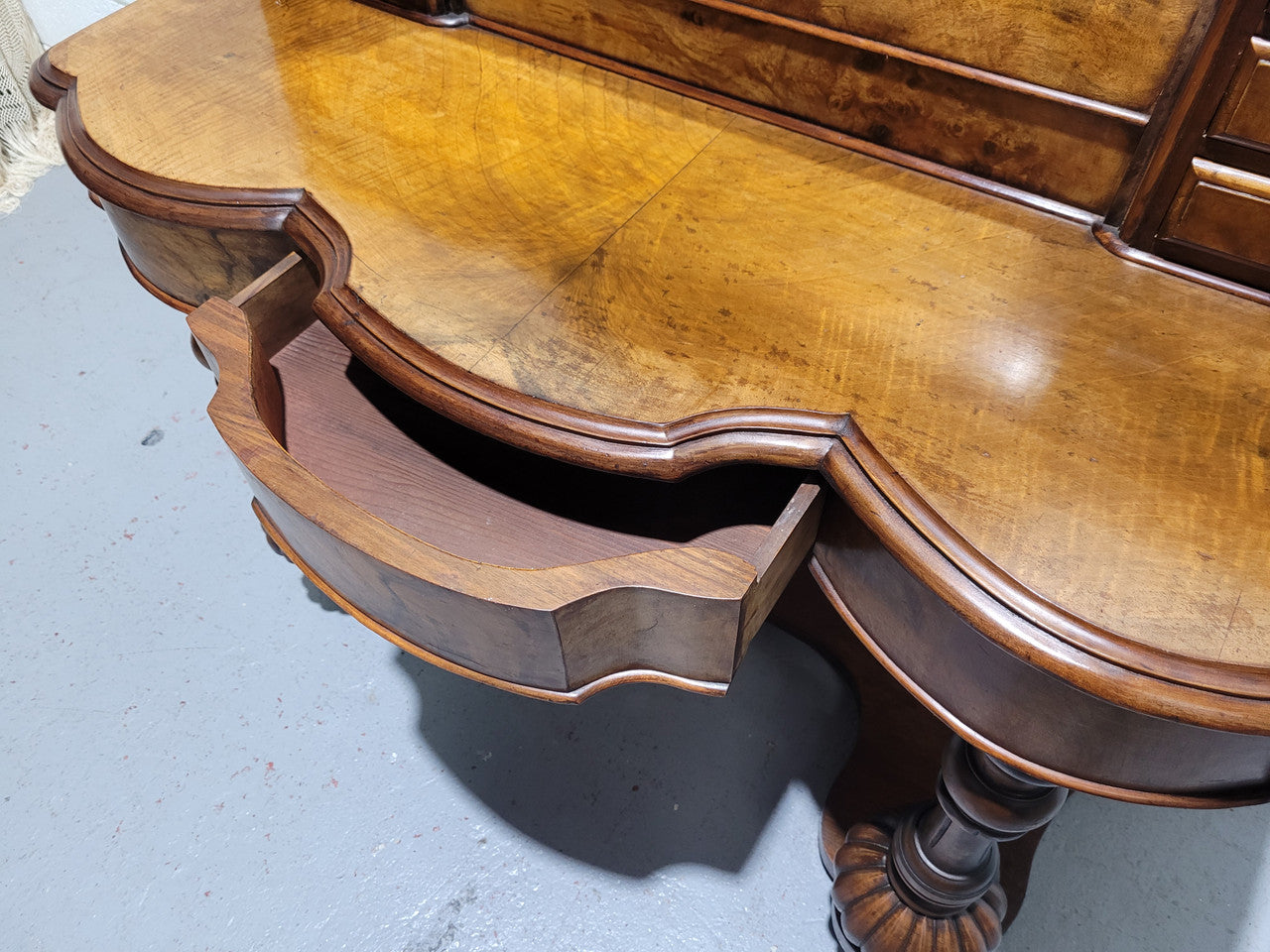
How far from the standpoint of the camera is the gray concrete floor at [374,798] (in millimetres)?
1054

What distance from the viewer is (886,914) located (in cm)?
99

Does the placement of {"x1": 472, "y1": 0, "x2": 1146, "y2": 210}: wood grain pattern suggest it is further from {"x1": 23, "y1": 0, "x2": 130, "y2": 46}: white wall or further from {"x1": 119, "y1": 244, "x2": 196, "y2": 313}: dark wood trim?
{"x1": 23, "y1": 0, "x2": 130, "y2": 46}: white wall

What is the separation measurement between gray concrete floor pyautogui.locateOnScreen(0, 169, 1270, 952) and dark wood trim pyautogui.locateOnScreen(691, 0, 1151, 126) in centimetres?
76

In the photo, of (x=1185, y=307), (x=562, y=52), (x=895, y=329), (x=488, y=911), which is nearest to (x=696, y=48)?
(x=562, y=52)

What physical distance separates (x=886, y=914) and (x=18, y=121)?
7.24ft

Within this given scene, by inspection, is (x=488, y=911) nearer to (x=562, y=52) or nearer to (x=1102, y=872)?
(x=1102, y=872)

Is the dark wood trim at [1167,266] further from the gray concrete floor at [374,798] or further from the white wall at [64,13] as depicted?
the white wall at [64,13]

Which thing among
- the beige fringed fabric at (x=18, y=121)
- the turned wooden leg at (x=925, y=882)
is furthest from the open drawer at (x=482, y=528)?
the beige fringed fabric at (x=18, y=121)

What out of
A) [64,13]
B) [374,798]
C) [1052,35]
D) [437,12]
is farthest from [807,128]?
[64,13]

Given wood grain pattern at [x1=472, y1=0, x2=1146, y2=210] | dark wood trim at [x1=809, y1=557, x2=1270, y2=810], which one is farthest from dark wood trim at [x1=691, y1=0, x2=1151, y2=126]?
dark wood trim at [x1=809, y1=557, x2=1270, y2=810]

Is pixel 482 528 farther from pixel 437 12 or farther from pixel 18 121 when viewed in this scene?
pixel 18 121

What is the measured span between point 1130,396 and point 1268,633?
0.19 metres

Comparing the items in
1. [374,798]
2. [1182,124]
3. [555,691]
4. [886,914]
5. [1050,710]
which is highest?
[1182,124]

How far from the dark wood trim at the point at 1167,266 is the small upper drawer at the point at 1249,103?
10 centimetres
